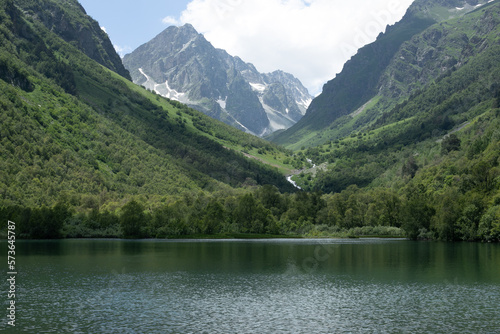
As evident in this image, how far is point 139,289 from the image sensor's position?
6769 centimetres

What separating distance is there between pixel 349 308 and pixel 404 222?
133 m

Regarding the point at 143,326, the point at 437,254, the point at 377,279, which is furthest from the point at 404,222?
the point at 143,326

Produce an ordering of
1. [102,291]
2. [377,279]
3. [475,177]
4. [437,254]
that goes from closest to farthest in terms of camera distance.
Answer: [102,291], [377,279], [437,254], [475,177]

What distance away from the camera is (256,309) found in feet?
181

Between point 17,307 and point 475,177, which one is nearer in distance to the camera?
point 17,307

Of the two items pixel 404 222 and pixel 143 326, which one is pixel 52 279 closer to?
pixel 143 326

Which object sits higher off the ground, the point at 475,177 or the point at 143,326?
the point at 475,177

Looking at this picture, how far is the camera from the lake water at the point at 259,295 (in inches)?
1865

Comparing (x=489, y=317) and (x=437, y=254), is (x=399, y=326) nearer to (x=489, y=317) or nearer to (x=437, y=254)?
(x=489, y=317)

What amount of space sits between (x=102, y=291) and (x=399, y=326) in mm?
40647

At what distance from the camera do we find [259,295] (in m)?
63.8

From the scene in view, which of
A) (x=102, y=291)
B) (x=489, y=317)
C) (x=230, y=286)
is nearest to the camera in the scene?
(x=489, y=317)

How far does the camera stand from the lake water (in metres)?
47.4

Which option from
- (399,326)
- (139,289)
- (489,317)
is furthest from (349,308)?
(139,289)
